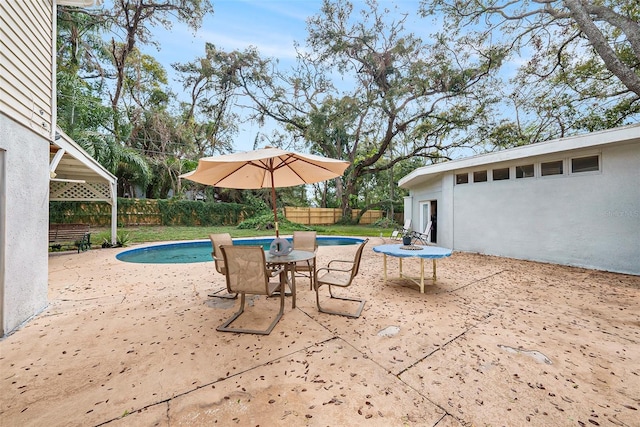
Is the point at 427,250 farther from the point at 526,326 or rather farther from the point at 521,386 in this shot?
the point at 521,386

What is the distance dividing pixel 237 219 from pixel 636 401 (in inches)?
769

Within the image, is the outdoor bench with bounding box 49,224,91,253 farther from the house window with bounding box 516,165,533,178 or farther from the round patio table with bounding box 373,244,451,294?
the house window with bounding box 516,165,533,178

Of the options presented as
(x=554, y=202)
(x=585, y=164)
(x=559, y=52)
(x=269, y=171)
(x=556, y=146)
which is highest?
(x=559, y=52)

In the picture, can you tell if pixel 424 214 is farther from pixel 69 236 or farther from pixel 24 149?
pixel 69 236

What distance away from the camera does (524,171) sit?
709cm

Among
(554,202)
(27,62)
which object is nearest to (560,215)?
(554,202)

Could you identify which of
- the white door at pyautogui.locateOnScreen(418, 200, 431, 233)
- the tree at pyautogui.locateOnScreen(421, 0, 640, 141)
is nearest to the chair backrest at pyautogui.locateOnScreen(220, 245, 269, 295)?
the white door at pyautogui.locateOnScreen(418, 200, 431, 233)

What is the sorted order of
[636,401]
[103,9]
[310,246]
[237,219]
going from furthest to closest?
[237,219] < [103,9] < [310,246] < [636,401]

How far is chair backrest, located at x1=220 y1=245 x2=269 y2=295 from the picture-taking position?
2.86 m

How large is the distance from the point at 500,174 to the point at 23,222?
10052 mm

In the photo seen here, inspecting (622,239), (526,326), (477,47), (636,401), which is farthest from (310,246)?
(477,47)

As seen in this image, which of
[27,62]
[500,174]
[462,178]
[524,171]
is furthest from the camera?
[462,178]

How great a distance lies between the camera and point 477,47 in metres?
12.2

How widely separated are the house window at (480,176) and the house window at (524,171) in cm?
86
